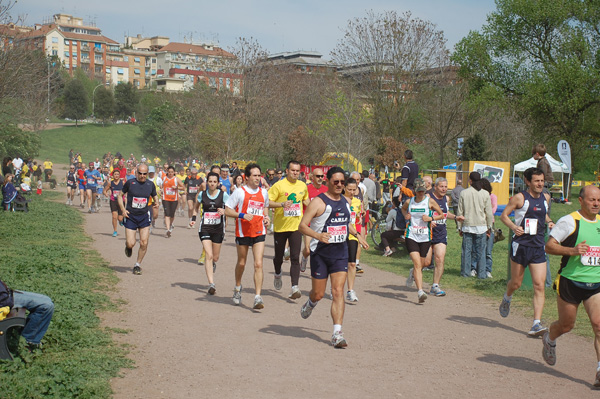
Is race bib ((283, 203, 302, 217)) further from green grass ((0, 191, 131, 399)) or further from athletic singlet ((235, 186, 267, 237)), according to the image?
green grass ((0, 191, 131, 399))

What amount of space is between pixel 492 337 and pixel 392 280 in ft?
16.0

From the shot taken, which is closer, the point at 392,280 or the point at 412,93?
the point at 392,280

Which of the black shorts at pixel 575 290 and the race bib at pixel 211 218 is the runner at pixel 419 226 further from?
the black shorts at pixel 575 290

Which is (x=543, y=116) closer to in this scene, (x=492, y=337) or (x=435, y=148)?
(x=435, y=148)

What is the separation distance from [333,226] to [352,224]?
3456 mm

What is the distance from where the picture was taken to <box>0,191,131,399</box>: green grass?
606cm

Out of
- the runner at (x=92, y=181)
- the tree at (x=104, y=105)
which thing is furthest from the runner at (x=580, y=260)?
the tree at (x=104, y=105)

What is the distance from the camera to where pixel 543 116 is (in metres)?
47.1

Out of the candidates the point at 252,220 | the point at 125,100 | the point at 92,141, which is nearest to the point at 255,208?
the point at 252,220

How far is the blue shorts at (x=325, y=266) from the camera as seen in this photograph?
818 cm

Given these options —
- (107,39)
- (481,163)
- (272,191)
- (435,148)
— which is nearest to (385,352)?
(272,191)

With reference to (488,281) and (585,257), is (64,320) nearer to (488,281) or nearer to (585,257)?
(585,257)

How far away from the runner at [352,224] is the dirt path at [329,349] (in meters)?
0.28

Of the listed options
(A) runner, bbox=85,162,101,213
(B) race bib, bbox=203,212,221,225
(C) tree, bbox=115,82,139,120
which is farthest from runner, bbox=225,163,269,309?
(C) tree, bbox=115,82,139,120
